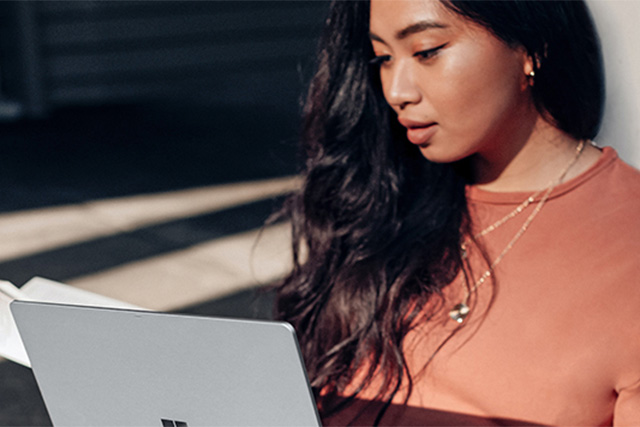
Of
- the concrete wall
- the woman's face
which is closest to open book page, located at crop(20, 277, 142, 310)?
the woman's face

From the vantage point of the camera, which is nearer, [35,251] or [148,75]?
[35,251]

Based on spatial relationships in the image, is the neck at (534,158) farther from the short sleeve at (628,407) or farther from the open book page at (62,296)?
the open book page at (62,296)

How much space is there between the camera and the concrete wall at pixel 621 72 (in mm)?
1342

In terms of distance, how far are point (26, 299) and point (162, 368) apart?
376 millimetres

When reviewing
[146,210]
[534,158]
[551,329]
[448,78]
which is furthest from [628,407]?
[146,210]

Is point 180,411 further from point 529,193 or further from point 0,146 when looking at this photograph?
point 0,146

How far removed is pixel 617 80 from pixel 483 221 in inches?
12.3

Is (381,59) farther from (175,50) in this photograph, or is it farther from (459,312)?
(175,50)

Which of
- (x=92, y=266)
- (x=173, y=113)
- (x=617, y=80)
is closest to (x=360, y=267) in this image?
(x=617, y=80)

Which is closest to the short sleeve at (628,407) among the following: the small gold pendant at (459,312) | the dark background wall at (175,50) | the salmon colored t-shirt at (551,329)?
the salmon colored t-shirt at (551,329)

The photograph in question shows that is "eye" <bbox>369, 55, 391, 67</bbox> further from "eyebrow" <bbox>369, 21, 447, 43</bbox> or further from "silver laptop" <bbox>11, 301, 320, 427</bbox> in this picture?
"silver laptop" <bbox>11, 301, 320, 427</bbox>

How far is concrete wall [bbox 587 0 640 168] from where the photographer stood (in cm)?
134

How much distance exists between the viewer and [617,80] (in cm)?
136

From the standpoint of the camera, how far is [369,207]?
1.54m
